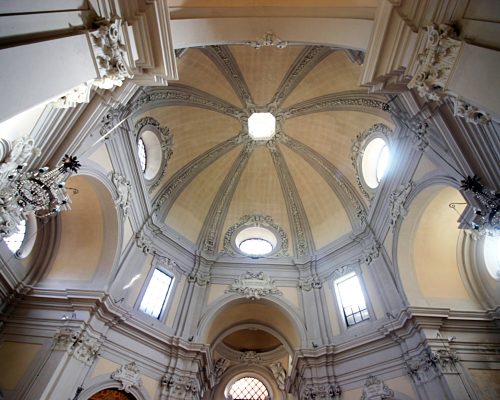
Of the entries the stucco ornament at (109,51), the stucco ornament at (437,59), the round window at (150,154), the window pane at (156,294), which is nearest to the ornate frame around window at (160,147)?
the round window at (150,154)

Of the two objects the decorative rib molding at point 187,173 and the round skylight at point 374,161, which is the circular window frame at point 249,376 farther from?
the round skylight at point 374,161

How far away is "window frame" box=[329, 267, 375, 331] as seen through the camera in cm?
1077

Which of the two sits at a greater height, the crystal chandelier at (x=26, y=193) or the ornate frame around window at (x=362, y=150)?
the ornate frame around window at (x=362, y=150)

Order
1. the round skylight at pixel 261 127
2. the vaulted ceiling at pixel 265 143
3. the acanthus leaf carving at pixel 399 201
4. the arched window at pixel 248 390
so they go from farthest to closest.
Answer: the arched window at pixel 248 390, the round skylight at pixel 261 127, the vaulted ceiling at pixel 265 143, the acanthus leaf carving at pixel 399 201

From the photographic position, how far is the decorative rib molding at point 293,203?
48.4 feet

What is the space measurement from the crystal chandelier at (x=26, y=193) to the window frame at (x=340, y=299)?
9.58 metres

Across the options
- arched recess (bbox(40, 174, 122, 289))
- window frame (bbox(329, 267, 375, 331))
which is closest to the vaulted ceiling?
window frame (bbox(329, 267, 375, 331))

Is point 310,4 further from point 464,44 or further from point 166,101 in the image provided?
point 166,101

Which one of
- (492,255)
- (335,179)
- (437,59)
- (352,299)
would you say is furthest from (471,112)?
(335,179)

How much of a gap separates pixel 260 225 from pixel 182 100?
667 cm

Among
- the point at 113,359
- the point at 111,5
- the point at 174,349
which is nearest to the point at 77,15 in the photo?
the point at 111,5

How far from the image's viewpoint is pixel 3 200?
4922mm

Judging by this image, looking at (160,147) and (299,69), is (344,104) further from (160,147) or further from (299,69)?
(160,147)

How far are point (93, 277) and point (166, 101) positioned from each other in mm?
6657
